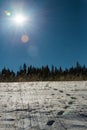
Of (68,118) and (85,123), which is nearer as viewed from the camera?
(85,123)

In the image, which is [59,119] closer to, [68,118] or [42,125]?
[68,118]

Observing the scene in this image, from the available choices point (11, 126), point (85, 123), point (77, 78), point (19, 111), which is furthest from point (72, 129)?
point (77, 78)

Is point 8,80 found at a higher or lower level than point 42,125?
higher

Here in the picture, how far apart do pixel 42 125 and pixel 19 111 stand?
0.98m

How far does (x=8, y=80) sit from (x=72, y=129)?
10.8 meters

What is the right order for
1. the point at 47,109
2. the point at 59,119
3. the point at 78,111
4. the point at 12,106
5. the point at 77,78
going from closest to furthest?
the point at 59,119 < the point at 78,111 < the point at 47,109 < the point at 12,106 < the point at 77,78

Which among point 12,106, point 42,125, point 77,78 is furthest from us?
point 77,78

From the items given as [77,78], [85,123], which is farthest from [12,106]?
[77,78]

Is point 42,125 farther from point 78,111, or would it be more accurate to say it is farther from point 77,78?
point 77,78

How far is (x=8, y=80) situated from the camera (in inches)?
518

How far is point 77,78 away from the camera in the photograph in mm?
12383

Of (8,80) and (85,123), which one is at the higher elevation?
(8,80)

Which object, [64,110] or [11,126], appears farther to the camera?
[64,110]

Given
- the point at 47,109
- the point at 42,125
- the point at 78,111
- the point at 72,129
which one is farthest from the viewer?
the point at 47,109
